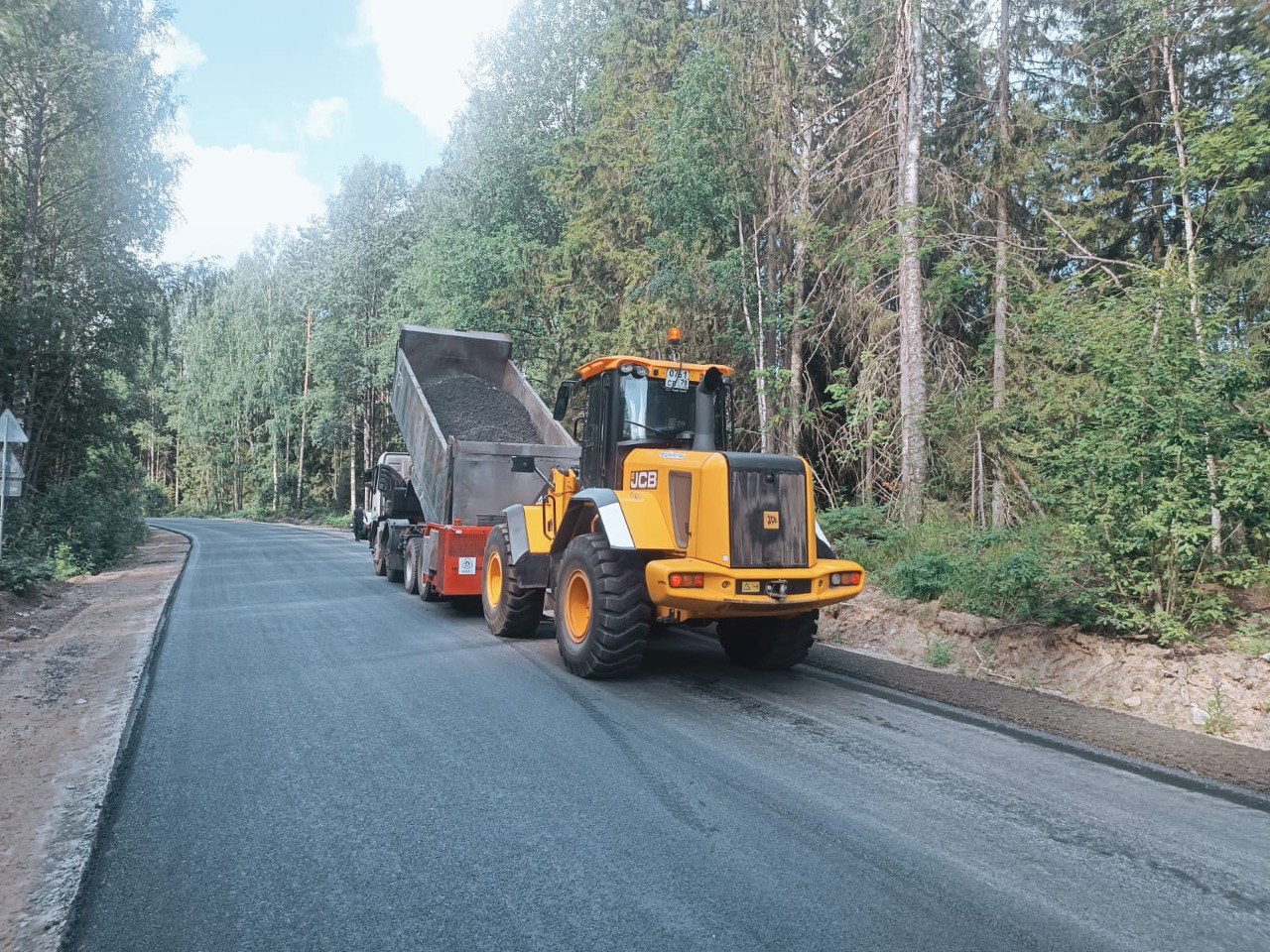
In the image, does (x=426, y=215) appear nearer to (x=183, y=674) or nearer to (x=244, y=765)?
(x=183, y=674)

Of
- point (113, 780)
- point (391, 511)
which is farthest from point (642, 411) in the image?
point (391, 511)

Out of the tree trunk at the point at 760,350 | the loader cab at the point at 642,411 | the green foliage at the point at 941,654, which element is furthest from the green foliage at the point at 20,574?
the green foliage at the point at 941,654

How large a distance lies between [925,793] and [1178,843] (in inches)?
44.4

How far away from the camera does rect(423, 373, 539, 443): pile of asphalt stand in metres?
12.2

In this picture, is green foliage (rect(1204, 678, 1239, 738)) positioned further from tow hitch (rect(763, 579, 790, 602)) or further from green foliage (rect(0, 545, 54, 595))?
green foliage (rect(0, 545, 54, 595))

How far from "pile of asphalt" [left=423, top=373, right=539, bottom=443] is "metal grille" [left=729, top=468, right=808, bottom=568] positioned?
5.89 m

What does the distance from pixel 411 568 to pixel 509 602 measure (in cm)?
455

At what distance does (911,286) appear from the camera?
12.9 meters

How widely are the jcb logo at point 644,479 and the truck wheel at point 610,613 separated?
0.56 m

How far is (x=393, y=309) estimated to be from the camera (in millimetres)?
33969

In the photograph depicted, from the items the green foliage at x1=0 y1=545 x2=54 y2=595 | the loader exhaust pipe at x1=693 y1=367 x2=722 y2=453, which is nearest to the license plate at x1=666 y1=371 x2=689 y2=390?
the loader exhaust pipe at x1=693 y1=367 x2=722 y2=453

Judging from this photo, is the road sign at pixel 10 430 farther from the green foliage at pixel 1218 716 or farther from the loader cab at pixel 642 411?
the green foliage at pixel 1218 716

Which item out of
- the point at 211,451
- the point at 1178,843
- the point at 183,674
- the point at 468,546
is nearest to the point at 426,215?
the point at 468,546

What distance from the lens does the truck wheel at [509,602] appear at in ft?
29.3
